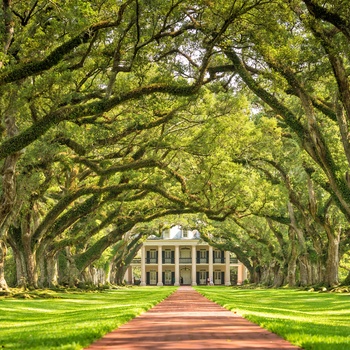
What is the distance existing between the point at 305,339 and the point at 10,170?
15.0 m

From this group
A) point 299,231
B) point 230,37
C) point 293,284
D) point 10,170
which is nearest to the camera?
point 230,37

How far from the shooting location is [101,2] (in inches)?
711

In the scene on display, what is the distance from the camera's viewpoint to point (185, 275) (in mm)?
106875

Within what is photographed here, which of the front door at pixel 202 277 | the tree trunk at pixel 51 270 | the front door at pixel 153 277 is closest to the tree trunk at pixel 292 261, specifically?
the tree trunk at pixel 51 270

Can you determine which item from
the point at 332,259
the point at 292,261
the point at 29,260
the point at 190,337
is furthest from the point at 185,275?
the point at 190,337

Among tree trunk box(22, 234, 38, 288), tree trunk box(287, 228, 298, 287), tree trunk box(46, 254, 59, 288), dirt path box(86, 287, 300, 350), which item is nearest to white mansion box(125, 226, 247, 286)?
tree trunk box(287, 228, 298, 287)

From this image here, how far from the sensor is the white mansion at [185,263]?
342 feet

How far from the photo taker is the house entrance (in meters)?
107

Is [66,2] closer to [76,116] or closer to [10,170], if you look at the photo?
[76,116]

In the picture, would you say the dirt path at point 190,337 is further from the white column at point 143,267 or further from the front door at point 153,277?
the front door at point 153,277

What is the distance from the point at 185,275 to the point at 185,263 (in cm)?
212

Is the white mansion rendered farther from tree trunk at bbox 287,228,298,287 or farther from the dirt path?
the dirt path

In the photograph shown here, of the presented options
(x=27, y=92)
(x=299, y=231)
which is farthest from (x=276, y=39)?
(x=299, y=231)

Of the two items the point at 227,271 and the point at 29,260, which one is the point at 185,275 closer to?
the point at 227,271
